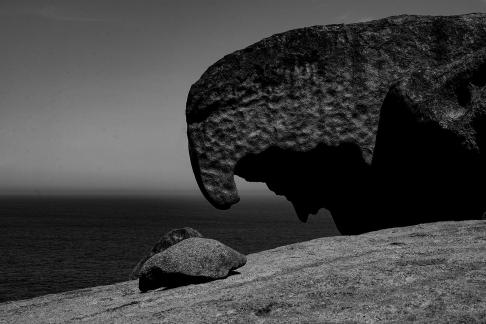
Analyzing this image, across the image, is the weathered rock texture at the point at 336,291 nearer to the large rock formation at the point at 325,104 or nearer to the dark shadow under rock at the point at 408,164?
the dark shadow under rock at the point at 408,164

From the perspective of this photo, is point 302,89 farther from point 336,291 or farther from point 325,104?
point 336,291

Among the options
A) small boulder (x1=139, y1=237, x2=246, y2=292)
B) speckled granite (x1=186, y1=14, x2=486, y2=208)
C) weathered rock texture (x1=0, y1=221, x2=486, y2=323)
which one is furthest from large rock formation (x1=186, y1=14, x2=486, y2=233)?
small boulder (x1=139, y1=237, x2=246, y2=292)

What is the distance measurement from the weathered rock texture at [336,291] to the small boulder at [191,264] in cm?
40

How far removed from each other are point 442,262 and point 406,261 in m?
0.74

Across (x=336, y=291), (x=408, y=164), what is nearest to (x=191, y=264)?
(x=336, y=291)

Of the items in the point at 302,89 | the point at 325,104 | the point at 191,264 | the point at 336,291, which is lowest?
the point at 336,291

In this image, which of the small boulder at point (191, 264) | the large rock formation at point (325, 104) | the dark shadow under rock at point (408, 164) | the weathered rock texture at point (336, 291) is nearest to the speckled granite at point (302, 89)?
the large rock formation at point (325, 104)

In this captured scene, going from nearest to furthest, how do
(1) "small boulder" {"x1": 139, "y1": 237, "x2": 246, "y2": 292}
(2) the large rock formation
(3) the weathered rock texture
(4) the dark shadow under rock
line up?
(3) the weathered rock texture, (1) "small boulder" {"x1": 139, "y1": 237, "x2": 246, "y2": 292}, (4) the dark shadow under rock, (2) the large rock formation

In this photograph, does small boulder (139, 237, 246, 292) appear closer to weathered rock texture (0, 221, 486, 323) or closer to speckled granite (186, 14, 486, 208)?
weathered rock texture (0, 221, 486, 323)

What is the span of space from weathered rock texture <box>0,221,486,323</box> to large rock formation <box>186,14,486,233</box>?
2.41m

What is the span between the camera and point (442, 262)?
32.4 feet

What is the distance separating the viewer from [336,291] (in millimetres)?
8977

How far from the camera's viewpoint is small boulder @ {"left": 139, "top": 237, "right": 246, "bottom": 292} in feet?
39.2

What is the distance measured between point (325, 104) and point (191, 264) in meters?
7.06
